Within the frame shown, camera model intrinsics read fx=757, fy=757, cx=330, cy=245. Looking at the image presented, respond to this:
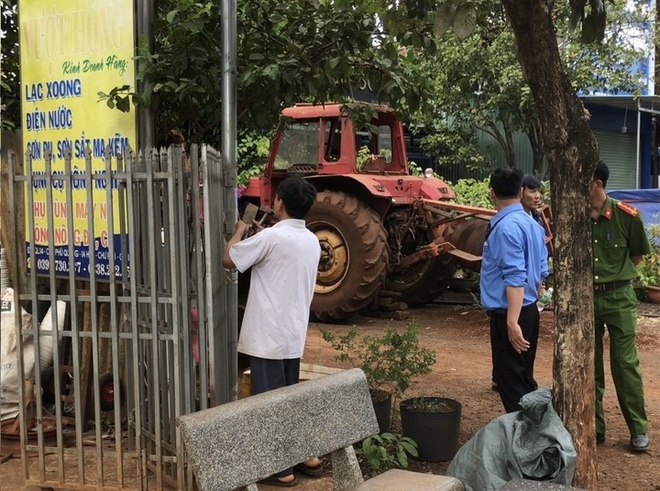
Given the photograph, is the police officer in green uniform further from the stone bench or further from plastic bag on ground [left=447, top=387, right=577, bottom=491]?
the stone bench

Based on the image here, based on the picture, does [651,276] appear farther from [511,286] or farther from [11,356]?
[11,356]

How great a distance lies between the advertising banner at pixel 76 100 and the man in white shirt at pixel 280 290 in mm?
902

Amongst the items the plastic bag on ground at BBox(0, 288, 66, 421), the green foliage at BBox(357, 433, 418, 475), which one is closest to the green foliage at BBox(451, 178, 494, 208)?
the green foliage at BBox(357, 433, 418, 475)

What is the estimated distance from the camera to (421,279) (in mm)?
9820

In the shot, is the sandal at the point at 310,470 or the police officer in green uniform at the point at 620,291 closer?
the sandal at the point at 310,470

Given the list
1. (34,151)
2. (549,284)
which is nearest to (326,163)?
(549,284)

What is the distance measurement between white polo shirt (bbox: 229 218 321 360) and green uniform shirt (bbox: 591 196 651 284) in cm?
194

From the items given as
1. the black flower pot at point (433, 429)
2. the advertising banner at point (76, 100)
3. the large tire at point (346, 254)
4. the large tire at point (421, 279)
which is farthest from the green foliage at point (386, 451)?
the large tire at point (421, 279)

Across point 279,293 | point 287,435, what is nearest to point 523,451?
point 287,435

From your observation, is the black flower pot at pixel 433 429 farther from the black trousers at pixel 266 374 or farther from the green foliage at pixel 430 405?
the black trousers at pixel 266 374

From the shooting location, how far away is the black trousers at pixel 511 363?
445 cm

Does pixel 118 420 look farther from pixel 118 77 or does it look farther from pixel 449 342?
pixel 449 342

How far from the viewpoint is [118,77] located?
443 centimetres

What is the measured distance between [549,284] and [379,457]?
589 centimetres
